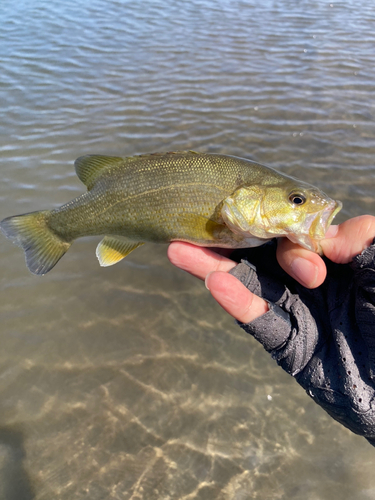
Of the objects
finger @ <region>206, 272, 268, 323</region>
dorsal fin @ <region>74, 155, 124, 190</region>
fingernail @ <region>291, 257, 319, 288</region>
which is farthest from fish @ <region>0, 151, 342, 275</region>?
finger @ <region>206, 272, 268, 323</region>

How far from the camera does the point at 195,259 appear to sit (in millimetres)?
3158

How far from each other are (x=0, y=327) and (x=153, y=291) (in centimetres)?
201

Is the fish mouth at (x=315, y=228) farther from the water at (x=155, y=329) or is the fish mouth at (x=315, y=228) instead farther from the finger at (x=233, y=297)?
the water at (x=155, y=329)

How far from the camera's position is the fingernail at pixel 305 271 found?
8.32 ft

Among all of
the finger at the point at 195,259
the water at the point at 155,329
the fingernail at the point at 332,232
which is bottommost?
the water at the point at 155,329

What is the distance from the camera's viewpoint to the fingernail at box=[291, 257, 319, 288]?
254 cm

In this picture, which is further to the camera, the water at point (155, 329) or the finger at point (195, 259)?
the water at point (155, 329)

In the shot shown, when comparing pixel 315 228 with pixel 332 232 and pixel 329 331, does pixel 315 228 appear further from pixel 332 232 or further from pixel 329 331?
pixel 329 331

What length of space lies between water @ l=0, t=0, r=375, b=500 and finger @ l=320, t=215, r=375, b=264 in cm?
209

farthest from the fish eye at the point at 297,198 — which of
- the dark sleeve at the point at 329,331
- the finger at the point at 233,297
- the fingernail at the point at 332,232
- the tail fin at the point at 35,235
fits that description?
the tail fin at the point at 35,235

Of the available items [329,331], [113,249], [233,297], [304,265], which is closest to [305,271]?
[304,265]

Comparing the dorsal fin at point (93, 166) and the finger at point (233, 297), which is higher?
the dorsal fin at point (93, 166)

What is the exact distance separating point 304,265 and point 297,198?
22.3 inches

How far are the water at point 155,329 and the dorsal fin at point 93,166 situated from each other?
83.1 inches
